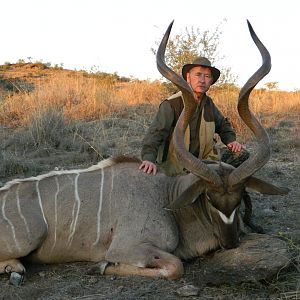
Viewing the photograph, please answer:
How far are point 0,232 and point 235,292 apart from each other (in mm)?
1644

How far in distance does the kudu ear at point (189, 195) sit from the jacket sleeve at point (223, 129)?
4.63ft

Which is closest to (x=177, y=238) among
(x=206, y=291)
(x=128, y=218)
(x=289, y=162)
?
(x=128, y=218)

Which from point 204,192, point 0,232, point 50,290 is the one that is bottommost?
point 50,290

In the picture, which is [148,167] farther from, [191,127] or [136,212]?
[191,127]

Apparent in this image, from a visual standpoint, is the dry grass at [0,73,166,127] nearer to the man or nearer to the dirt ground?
the man

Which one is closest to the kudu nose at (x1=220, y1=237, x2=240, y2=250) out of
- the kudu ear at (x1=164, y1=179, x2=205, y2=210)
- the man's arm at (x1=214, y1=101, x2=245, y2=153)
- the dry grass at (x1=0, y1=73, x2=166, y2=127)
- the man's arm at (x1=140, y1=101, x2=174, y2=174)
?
the kudu ear at (x1=164, y1=179, x2=205, y2=210)

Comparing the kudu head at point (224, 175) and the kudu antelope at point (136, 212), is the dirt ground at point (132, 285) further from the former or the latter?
the kudu head at point (224, 175)

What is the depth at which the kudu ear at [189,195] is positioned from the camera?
3.48 m

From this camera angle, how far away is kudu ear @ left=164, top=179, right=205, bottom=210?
3480 millimetres

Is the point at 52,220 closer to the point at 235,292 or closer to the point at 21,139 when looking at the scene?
the point at 235,292

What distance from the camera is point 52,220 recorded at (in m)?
3.73

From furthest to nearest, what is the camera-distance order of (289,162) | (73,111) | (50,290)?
(73,111), (289,162), (50,290)

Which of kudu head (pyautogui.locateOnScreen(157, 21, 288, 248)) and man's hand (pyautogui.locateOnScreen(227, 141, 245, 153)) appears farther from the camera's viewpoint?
man's hand (pyautogui.locateOnScreen(227, 141, 245, 153))

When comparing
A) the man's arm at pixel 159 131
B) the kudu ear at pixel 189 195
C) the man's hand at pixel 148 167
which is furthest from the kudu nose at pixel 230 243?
the man's arm at pixel 159 131
